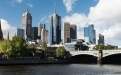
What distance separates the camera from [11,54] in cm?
10769

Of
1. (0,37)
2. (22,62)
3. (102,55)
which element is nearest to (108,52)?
(102,55)

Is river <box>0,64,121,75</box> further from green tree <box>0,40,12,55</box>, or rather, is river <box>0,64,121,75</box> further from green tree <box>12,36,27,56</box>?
green tree <box>12,36,27,56</box>

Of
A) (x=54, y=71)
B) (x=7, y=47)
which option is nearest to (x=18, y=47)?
(x=7, y=47)

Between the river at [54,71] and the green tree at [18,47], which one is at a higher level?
the green tree at [18,47]

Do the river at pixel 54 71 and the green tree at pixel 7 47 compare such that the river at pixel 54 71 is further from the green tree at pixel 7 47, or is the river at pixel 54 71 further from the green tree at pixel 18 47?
the green tree at pixel 18 47

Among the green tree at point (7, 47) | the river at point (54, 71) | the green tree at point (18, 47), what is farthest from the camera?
the green tree at point (18, 47)

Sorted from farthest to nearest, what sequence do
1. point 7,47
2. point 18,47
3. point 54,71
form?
point 18,47 → point 7,47 → point 54,71

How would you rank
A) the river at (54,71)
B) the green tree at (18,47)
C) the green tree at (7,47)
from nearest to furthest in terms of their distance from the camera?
the river at (54,71) < the green tree at (7,47) < the green tree at (18,47)

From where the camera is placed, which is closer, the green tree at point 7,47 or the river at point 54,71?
the river at point 54,71

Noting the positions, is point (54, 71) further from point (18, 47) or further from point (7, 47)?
point (7, 47)

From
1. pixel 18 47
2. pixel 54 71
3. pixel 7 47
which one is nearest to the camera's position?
pixel 54 71

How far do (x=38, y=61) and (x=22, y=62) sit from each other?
12988mm

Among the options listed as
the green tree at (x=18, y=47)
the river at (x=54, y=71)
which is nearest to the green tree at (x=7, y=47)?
the green tree at (x=18, y=47)

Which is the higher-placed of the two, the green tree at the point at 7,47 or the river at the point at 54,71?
the green tree at the point at 7,47
